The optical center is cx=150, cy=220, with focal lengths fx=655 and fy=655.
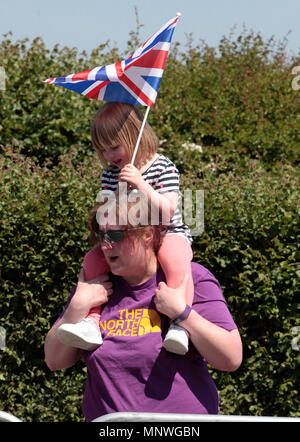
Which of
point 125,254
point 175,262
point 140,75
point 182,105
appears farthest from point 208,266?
point 182,105

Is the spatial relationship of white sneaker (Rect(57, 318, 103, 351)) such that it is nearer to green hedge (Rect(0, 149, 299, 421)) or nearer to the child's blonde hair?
the child's blonde hair

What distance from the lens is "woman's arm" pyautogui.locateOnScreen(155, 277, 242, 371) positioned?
226 centimetres

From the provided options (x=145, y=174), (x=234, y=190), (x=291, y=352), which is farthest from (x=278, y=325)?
(x=145, y=174)

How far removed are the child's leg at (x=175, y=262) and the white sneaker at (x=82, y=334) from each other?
327 mm

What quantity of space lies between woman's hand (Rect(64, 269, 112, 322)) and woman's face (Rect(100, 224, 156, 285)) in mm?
112

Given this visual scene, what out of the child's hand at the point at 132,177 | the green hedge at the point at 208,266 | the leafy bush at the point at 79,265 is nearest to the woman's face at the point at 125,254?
the child's hand at the point at 132,177

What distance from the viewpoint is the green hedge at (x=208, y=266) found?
4426 millimetres

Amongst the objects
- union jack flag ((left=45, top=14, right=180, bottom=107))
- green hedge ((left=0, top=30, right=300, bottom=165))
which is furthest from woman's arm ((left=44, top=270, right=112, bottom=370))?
green hedge ((left=0, top=30, right=300, bottom=165))

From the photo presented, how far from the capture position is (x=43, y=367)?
462 centimetres

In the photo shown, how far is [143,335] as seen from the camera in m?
2.35

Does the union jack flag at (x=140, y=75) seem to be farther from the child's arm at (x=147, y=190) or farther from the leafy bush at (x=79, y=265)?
the leafy bush at (x=79, y=265)

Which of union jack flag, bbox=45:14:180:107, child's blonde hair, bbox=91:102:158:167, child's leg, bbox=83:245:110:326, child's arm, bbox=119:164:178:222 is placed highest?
union jack flag, bbox=45:14:180:107
